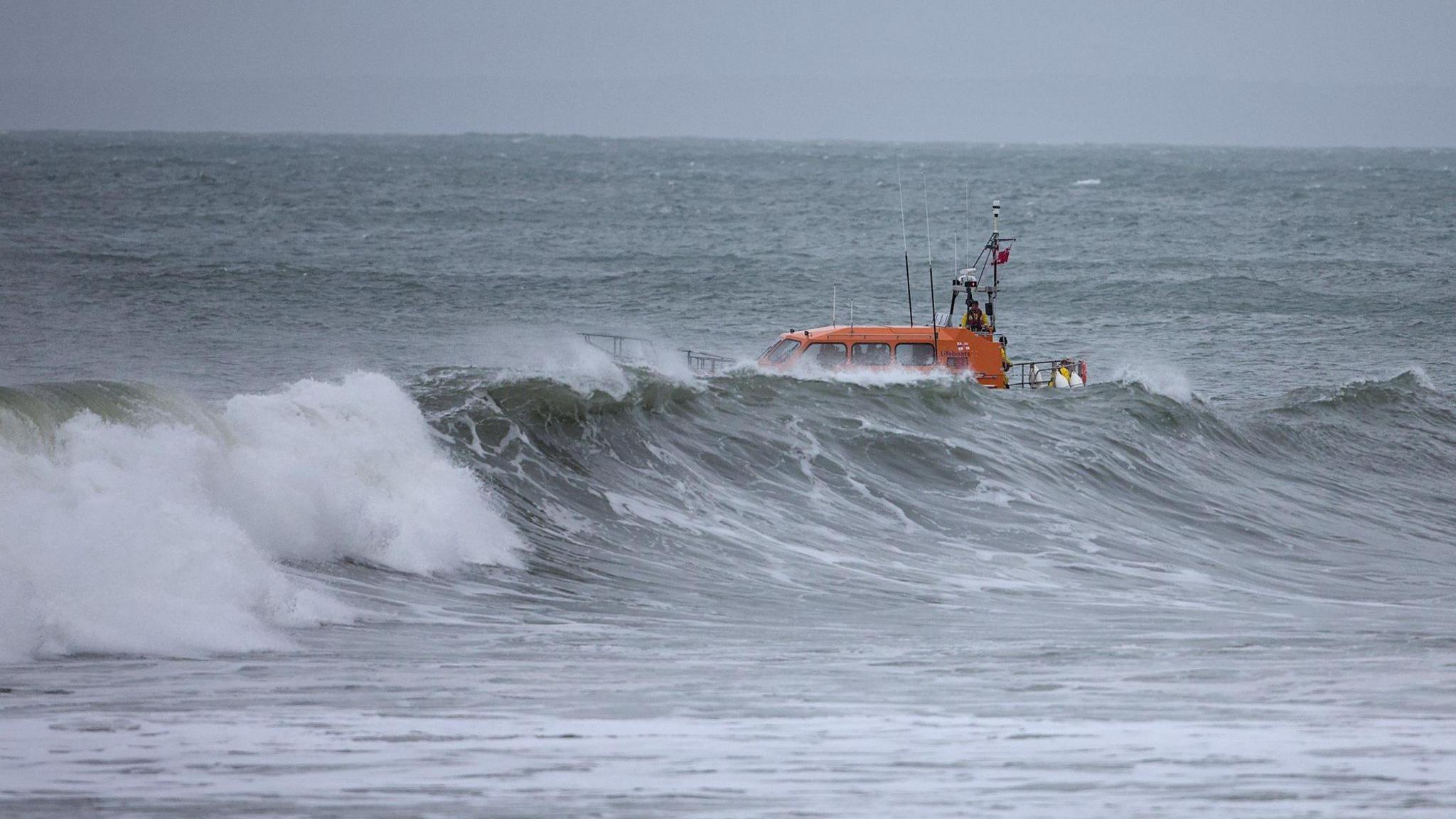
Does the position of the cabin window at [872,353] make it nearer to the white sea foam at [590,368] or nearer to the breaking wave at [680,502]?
the breaking wave at [680,502]

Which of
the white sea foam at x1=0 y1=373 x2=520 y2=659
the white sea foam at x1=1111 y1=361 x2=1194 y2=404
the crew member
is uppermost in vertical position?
the crew member

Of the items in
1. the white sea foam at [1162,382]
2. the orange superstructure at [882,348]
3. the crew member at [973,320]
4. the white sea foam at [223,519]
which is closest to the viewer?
the white sea foam at [223,519]

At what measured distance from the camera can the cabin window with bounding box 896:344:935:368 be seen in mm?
18500

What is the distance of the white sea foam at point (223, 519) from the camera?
8828 millimetres

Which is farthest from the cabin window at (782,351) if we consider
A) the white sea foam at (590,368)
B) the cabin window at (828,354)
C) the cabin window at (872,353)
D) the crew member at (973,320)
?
the crew member at (973,320)

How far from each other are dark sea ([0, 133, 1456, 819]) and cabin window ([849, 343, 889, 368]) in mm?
203

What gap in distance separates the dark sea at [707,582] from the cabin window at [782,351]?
1.04ft

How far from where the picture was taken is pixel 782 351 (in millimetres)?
18891

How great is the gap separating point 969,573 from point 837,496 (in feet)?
9.73

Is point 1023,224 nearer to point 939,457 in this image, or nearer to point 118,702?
point 939,457

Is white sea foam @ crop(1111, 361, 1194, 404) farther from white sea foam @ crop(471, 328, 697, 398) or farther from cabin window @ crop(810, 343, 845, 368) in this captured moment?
white sea foam @ crop(471, 328, 697, 398)

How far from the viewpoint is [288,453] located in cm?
1207

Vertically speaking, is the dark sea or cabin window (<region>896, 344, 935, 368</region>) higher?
cabin window (<region>896, 344, 935, 368</region>)

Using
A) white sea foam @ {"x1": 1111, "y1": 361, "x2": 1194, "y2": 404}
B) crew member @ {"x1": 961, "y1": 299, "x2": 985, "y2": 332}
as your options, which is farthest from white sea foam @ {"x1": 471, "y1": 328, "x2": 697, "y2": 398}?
white sea foam @ {"x1": 1111, "y1": 361, "x2": 1194, "y2": 404}
